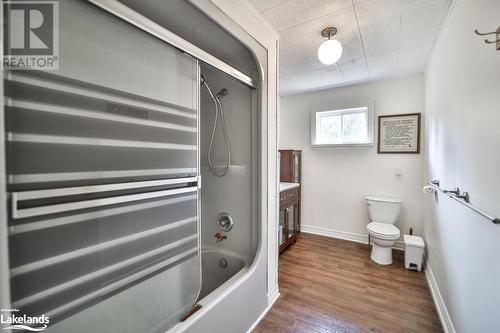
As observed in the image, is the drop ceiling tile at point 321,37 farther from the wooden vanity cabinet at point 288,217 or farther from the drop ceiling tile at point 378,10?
the wooden vanity cabinet at point 288,217

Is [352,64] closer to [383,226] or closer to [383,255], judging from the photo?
[383,226]

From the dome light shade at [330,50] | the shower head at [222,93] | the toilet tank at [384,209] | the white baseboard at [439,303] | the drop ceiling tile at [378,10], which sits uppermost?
the drop ceiling tile at [378,10]

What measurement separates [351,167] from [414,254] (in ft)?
4.33

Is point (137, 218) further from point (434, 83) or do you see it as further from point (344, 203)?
point (344, 203)

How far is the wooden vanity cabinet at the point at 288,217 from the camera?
2.79 m

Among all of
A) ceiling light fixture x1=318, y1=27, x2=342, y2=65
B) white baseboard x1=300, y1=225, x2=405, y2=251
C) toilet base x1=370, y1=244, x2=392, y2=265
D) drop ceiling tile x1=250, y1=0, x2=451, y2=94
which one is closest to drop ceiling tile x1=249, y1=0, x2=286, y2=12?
drop ceiling tile x1=250, y1=0, x2=451, y2=94

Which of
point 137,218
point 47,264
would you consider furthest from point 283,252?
point 47,264

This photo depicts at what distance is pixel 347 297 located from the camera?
76.2 inches

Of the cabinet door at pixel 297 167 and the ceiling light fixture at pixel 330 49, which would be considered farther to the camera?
the cabinet door at pixel 297 167

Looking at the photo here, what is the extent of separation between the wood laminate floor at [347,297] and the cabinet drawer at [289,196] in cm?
69

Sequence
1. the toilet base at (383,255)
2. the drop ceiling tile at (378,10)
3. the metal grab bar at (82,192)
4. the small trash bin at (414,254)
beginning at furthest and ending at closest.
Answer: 1. the toilet base at (383,255)
2. the small trash bin at (414,254)
3. the drop ceiling tile at (378,10)
4. the metal grab bar at (82,192)

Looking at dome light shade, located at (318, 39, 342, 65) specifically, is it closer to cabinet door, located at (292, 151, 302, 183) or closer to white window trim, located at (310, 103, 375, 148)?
white window trim, located at (310, 103, 375, 148)

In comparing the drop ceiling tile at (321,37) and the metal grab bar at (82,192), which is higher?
the drop ceiling tile at (321,37)

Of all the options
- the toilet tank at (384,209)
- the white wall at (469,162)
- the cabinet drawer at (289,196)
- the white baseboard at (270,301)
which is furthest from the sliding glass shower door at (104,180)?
the toilet tank at (384,209)
